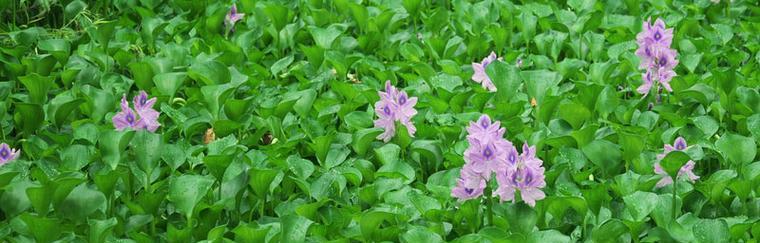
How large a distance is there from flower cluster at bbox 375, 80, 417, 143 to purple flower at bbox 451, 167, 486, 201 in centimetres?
45

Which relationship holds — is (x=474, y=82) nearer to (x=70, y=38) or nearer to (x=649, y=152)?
(x=649, y=152)

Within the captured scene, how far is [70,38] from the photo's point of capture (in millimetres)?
4719

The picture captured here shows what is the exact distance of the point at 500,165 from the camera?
2.98 meters

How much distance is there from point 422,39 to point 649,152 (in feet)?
4.60

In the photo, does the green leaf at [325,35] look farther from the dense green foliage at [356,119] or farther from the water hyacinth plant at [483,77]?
the water hyacinth plant at [483,77]

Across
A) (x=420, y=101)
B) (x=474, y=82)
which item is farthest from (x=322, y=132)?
(x=474, y=82)

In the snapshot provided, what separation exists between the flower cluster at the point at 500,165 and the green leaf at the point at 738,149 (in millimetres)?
691

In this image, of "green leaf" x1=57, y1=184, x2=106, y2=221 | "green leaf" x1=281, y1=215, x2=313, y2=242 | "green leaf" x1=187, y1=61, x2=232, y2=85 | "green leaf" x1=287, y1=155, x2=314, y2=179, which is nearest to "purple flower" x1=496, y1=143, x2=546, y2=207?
"green leaf" x1=281, y1=215, x2=313, y2=242

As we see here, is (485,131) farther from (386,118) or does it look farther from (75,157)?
(75,157)

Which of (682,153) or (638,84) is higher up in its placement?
(682,153)

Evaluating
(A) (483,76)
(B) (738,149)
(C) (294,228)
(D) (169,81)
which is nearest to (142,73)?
(D) (169,81)

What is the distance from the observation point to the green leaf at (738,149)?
344cm

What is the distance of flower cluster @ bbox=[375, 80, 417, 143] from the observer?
11.8 ft

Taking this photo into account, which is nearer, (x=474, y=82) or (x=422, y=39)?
(x=474, y=82)
